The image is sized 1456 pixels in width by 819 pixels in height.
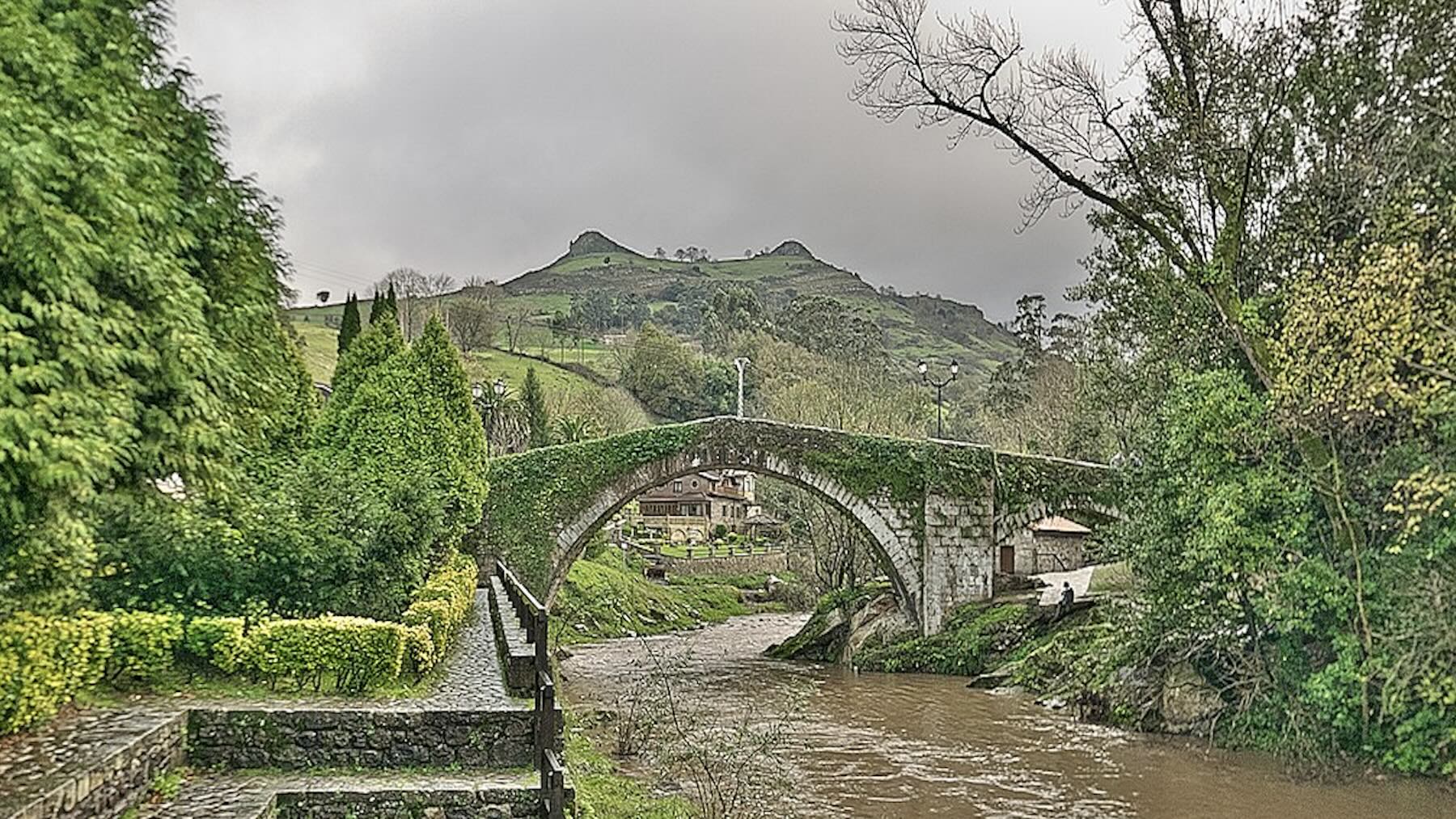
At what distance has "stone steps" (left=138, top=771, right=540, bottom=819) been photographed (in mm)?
7691

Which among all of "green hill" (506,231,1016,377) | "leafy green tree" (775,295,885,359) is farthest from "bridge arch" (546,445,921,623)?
"green hill" (506,231,1016,377)

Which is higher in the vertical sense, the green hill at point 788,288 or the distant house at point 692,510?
the green hill at point 788,288

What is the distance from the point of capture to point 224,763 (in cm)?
835

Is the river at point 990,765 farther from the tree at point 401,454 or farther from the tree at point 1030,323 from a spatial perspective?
the tree at point 1030,323

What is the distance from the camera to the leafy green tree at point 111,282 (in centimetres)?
443

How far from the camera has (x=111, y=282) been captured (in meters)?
5.03

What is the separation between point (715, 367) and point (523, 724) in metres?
48.3

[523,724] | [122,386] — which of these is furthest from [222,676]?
[122,386]

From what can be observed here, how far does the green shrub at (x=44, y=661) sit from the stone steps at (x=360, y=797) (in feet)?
3.51

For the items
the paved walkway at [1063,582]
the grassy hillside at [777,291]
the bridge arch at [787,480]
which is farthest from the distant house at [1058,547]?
the grassy hillside at [777,291]

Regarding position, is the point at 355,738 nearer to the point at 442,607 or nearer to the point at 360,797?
the point at 360,797

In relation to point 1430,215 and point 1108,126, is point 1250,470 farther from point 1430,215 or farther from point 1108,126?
point 1108,126

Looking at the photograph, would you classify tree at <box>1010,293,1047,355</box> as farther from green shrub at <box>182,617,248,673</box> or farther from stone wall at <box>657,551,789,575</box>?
green shrub at <box>182,617,248,673</box>

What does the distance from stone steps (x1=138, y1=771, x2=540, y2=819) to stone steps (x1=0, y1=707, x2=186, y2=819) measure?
34 cm
